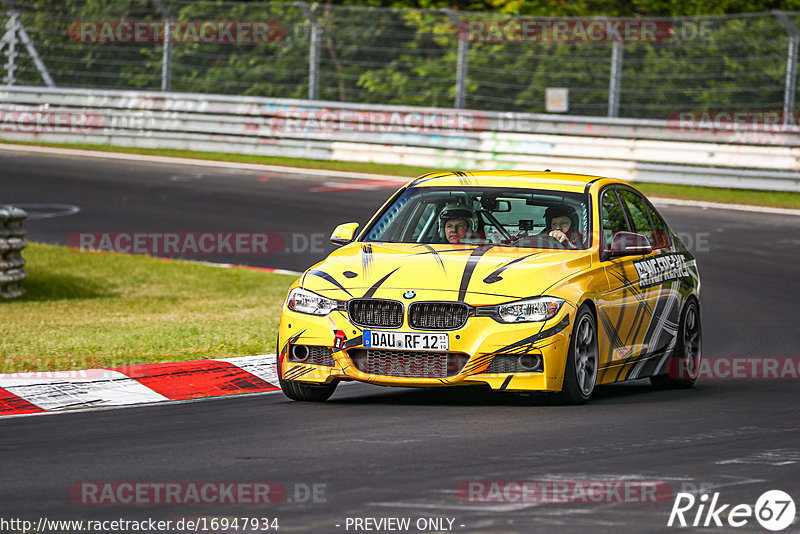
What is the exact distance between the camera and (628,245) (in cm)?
984

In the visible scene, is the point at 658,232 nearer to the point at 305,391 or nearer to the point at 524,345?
the point at 524,345

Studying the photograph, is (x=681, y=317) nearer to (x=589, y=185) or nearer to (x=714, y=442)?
(x=589, y=185)

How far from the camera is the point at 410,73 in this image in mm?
27219

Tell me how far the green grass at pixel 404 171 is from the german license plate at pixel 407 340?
15.1 meters

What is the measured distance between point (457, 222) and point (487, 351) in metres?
1.59

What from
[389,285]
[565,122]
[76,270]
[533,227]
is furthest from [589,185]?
[565,122]

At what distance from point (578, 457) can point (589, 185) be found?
11.1 ft

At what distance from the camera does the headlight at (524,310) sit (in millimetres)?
8766

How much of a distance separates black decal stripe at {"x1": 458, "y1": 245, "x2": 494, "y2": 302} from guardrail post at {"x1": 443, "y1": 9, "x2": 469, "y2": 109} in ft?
56.8

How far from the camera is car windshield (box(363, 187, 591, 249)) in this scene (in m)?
9.97

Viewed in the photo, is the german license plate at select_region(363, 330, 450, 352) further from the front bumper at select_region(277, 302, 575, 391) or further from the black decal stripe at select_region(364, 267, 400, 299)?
the black decal stripe at select_region(364, 267, 400, 299)

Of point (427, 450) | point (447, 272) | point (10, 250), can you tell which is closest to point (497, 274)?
point (447, 272)

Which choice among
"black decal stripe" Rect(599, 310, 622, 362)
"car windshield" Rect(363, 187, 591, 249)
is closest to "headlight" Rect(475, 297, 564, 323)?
"black decal stripe" Rect(599, 310, 622, 362)

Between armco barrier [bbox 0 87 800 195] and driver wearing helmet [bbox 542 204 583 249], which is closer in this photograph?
driver wearing helmet [bbox 542 204 583 249]
